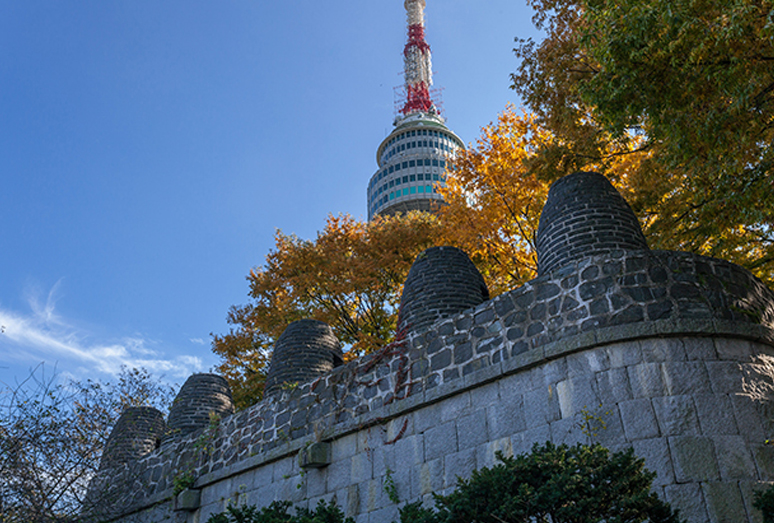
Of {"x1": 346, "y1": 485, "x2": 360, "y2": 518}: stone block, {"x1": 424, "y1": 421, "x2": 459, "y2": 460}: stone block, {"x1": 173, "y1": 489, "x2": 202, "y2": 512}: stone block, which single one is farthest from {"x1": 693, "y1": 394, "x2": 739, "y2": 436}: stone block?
{"x1": 173, "y1": 489, "x2": 202, "y2": 512}: stone block

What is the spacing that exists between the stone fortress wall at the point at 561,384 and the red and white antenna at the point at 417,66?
72.1m

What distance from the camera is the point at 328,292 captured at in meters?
22.8

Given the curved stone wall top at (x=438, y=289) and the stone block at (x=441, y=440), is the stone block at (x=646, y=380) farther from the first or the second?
the curved stone wall top at (x=438, y=289)

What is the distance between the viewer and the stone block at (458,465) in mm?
8148

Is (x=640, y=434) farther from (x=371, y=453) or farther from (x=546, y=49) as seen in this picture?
(x=546, y=49)

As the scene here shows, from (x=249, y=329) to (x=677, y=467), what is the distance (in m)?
19.2

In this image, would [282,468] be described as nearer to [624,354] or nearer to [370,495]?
[370,495]

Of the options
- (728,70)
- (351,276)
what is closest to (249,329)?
(351,276)

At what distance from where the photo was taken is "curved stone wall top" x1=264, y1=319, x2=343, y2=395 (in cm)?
1273

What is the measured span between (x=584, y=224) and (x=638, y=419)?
120 inches

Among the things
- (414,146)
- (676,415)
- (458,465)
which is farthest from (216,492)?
(414,146)

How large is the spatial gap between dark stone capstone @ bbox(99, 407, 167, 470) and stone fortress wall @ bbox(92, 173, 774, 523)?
4559 millimetres

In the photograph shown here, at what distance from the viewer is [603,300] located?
782 cm

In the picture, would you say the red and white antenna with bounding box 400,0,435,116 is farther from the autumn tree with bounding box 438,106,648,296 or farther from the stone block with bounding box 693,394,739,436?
the stone block with bounding box 693,394,739,436
